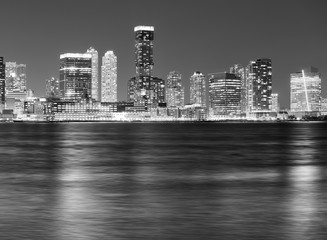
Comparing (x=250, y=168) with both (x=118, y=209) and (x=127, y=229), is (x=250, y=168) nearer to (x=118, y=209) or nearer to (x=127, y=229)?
(x=118, y=209)

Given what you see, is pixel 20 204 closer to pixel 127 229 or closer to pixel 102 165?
pixel 127 229

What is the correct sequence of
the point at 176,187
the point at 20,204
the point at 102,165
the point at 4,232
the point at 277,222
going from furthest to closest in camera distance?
the point at 102,165, the point at 176,187, the point at 20,204, the point at 277,222, the point at 4,232

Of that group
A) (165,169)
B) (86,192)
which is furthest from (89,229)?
(165,169)

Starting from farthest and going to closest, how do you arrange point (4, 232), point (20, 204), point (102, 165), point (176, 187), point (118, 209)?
point (102, 165) → point (176, 187) → point (20, 204) → point (118, 209) → point (4, 232)

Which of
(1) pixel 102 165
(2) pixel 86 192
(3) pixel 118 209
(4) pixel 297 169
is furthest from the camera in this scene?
(1) pixel 102 165

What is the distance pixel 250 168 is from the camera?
34.1 m

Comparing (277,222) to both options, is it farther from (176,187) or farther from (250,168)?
(250,168)

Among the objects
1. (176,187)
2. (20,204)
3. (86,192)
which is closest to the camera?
(20,204)

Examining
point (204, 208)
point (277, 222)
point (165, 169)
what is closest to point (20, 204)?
point (204, 208)

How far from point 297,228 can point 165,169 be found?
20.0 meters

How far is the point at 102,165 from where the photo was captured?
36281mm

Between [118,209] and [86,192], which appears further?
[86,192]

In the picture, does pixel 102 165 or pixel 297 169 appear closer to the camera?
pixel 297 169

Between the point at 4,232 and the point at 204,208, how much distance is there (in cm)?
697
